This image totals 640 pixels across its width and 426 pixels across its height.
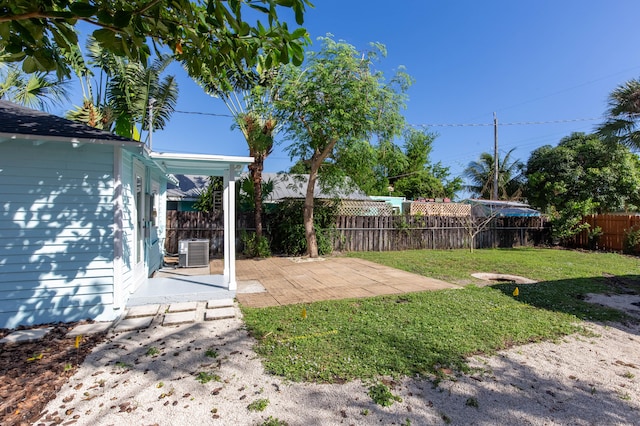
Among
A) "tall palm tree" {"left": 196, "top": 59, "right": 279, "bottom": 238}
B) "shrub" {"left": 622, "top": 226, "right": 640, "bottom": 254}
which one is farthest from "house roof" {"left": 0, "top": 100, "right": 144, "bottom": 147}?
"shrub" {"left": 622, "top": 226, "right": 640, "bottom": 254}

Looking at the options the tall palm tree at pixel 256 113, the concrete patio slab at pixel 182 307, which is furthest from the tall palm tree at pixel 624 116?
the concrete patio slab at pixel 182 307

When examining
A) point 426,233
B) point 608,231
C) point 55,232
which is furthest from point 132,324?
point 608,231

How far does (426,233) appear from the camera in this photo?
1387 cm

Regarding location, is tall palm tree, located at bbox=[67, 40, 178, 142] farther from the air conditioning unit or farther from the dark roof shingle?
the dark roof shingle

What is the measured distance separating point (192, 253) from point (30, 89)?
557 centimetres

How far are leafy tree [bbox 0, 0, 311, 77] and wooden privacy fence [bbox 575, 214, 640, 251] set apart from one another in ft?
53.2

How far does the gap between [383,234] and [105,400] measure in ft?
37.4

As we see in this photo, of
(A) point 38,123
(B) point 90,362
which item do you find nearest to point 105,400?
(B) point 90,362

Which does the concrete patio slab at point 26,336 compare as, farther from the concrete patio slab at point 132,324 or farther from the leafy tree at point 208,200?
the leafy tree at point 208,200

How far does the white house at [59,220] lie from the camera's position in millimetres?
4184

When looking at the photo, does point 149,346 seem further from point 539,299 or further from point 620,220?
point 620,220

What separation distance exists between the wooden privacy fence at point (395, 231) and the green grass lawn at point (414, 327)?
19.7ft

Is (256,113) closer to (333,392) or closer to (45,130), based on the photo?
(45,130)

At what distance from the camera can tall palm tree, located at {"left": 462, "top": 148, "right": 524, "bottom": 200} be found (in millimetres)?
27094
